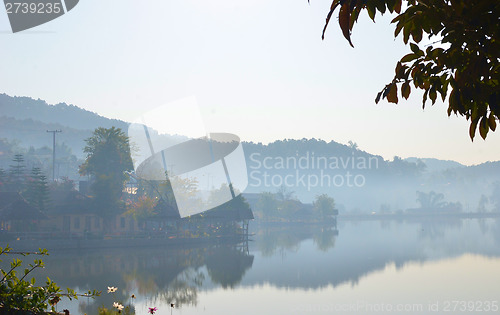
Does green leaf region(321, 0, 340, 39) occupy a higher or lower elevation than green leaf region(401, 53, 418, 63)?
higher

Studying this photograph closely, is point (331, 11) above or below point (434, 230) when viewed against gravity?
above

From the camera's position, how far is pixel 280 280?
127 ft

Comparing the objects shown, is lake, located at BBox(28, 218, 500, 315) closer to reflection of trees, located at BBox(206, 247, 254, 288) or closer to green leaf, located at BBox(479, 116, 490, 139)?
reflection of trees, located at BBox(206, 247, 254, 288)

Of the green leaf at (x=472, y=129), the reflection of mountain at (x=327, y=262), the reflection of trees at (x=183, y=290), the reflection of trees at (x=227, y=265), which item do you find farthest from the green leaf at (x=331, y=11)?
the reflection of mountain at (x=327, y=262)

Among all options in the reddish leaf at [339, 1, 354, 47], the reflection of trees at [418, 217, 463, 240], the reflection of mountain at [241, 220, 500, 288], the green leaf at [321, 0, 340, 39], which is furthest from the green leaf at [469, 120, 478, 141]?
the reflection of trees at [418, 217, 463, 240]

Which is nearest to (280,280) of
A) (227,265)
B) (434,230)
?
(227,265)

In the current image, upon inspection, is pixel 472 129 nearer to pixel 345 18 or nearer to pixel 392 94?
pixel 392 94

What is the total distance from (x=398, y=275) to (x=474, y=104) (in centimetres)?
3917

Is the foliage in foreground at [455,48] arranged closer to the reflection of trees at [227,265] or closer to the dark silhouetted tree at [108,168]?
the reflection of trees at [227,265]

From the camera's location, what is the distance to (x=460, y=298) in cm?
3111

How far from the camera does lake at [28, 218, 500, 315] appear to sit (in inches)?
1117

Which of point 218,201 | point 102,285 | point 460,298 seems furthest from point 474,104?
point 218,201

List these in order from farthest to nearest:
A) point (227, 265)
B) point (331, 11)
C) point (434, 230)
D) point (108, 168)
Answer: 1. point (434, 230)
2. point (108, 168)
3. point (227, 265)
4. point (331, 11)

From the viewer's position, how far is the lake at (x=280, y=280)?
2838 cm
